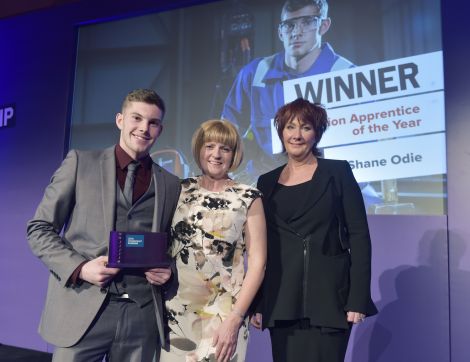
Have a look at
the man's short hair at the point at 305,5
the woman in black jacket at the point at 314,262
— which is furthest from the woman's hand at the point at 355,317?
the man's short hair at the point at 305,5

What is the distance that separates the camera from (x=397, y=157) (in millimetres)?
2947

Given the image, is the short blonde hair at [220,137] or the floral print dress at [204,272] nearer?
the floral print dress at [204,272]

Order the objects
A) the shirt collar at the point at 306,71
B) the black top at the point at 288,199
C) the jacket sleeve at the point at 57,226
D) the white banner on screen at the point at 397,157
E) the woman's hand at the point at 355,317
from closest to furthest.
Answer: the jacket sleeve at the point at 57,226
the woman's hand at the point at 355,317
the black top at the point at 288,199
the white banner on screen at the point at 397,157
the shirt collar at the point at 306,71

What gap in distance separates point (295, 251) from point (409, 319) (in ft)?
5.04

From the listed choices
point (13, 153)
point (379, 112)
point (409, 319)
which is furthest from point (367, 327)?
point (13, 153)

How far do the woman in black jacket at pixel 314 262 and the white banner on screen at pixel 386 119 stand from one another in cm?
132

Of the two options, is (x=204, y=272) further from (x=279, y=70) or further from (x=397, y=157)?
(x=279, y=70)

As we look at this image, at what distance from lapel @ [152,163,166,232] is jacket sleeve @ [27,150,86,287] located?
0.87 ft

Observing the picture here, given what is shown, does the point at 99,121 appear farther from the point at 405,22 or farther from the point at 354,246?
the point at 354,246

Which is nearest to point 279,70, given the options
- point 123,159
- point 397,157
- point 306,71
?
point 306,71

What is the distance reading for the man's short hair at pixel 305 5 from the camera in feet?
11.0

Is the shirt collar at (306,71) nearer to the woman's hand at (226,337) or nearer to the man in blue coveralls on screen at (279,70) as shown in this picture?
the man in blue coveralls on screen at (279,70)

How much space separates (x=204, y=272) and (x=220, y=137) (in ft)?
1.71

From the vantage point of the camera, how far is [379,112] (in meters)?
3.04
